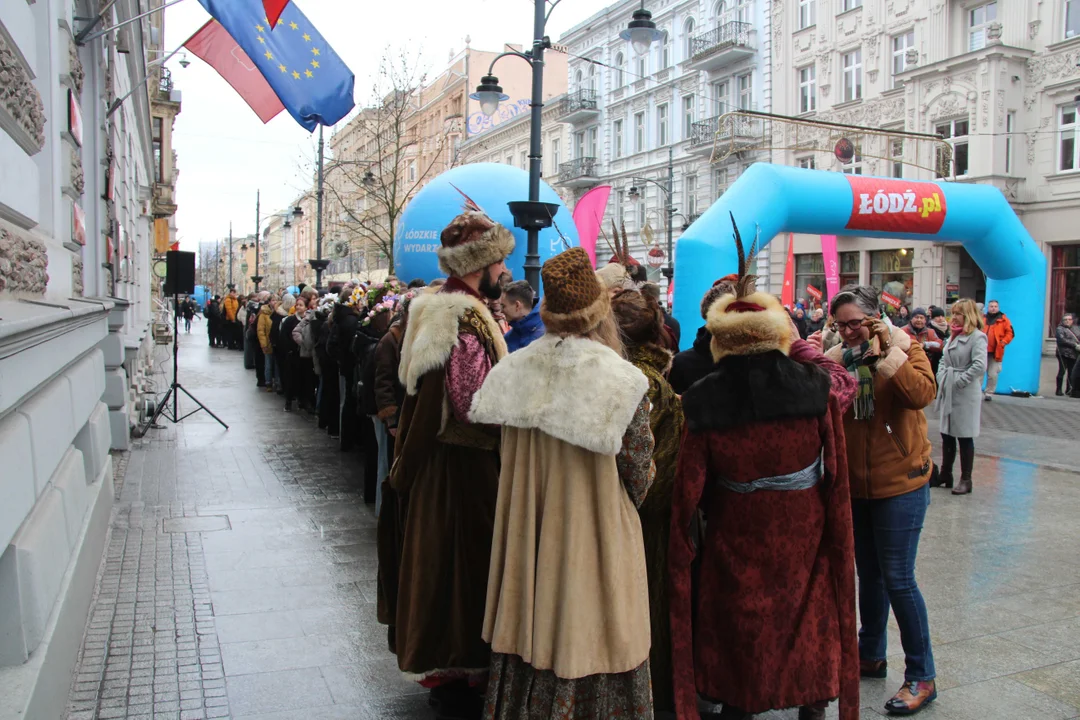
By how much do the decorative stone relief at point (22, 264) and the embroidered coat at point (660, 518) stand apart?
2321 millimetres

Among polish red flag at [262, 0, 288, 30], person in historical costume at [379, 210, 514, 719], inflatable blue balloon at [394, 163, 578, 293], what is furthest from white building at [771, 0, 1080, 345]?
person in historical costume at [379, 210, 514, 719]

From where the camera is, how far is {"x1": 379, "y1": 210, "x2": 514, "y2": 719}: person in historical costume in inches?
141

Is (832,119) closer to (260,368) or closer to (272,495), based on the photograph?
(260,368)

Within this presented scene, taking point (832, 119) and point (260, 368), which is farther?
point (832, 119)

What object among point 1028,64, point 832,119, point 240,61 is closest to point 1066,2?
point 1028,64

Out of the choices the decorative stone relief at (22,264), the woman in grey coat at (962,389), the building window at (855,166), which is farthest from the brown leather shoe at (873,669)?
the building window at (855,166)

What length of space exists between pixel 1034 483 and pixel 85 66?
931cm

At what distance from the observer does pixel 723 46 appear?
31.6 metres

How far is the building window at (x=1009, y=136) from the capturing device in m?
23.3

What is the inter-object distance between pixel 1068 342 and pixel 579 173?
92.1 ft

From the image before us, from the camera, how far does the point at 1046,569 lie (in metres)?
5.69

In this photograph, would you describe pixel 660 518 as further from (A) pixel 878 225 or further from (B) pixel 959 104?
(B) pixel 959 104

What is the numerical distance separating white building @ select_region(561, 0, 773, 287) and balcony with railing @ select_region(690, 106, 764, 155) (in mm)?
53

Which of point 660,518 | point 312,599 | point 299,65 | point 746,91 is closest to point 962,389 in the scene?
point 660,518
